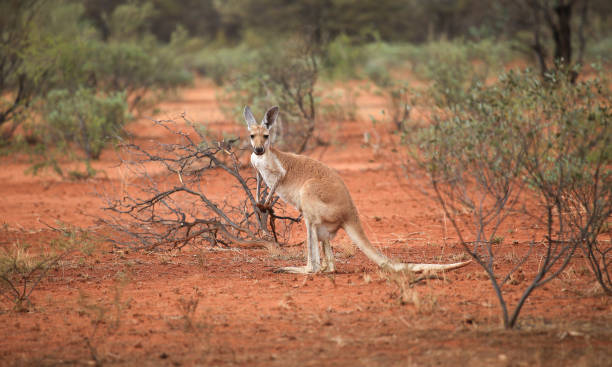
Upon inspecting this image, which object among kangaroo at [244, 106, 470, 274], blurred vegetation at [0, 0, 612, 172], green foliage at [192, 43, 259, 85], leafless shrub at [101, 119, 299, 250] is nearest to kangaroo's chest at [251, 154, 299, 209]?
kangaroo at [244, 106, 470, 274]

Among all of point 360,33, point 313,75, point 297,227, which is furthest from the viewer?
point 360,33

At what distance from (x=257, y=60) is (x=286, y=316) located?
51.7ft

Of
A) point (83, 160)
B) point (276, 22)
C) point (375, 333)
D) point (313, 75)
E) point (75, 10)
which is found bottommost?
point (375, 333)

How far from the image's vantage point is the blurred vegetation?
535 inches

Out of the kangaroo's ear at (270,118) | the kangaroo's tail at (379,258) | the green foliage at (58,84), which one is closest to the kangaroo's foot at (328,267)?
the kangaroo's tail at (379,258)

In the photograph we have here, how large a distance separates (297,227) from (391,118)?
30.1ft

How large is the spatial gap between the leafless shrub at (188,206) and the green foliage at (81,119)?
4.97 feet

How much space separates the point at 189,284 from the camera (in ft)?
19.3

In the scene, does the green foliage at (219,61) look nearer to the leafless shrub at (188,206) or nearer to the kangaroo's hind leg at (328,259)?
the leafless shrub at (188,206)

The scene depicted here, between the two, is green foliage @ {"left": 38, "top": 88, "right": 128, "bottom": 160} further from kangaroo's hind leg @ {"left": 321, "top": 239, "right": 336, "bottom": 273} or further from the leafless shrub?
kangaroo's hind leg @ {"left": 321, "top": 239, "right": 336, "bottom": 273}

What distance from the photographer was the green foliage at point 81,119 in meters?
14.1

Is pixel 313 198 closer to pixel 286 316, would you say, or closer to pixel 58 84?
pixel 286 316

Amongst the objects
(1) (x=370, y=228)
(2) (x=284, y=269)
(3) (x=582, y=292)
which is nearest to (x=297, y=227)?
(1) (x=370, y=228)

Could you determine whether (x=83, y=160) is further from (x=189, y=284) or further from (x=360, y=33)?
(x=360, y=33)
